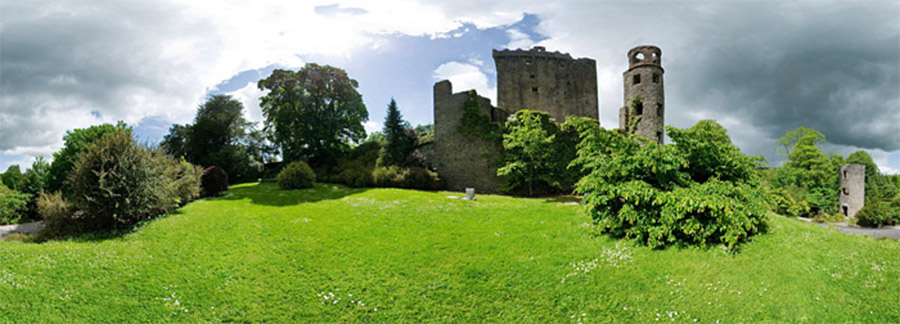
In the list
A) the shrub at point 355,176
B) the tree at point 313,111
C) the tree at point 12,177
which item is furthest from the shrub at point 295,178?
the tree at point 12,177

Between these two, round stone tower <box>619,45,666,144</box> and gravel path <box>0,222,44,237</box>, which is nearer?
gravel path <box>0,222,44,237</box>

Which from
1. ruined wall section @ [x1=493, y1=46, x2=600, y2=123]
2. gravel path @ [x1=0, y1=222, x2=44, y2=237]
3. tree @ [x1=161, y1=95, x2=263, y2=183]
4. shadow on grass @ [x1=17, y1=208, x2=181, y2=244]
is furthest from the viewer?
ruined wall section @ [x1=493, y1=46, x2=600, y2=123]

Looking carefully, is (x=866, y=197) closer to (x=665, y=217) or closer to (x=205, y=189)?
(x=665, y=217)

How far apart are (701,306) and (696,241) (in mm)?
2487

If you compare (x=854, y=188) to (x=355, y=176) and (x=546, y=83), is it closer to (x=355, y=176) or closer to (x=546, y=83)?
(x=546, y=83)

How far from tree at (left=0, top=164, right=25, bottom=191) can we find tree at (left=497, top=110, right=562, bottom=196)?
2550 centimetres

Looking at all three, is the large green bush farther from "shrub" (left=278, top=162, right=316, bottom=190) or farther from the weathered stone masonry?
the weathered stone masonry

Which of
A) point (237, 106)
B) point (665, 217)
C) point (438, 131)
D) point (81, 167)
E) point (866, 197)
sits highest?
point (237, 106)

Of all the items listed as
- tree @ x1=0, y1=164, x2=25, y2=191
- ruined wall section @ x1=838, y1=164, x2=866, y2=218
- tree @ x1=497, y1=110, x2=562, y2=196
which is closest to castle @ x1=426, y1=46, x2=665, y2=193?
tree @ x1=497, y1=110, x2=562, y2=196

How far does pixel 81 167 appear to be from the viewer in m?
10.2

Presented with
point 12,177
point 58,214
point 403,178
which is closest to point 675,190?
point 403,178

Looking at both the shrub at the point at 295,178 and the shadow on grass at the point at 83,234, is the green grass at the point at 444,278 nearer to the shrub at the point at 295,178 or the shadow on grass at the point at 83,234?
the shadow on grass at the point at 83,234

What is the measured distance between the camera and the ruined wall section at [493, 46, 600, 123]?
37156 mm

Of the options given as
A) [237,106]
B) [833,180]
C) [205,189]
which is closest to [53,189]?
[205,189]
